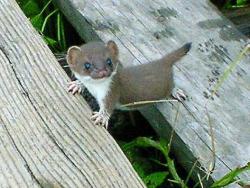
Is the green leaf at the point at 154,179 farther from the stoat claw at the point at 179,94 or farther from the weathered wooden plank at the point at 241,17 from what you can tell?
the weathered wooden plank at the point at 241,17

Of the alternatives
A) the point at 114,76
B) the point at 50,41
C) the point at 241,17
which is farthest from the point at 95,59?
the point at 241,17

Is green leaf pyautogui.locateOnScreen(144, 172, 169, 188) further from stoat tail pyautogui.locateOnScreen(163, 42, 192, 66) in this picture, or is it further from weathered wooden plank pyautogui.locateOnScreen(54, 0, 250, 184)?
stoat tail pyautogui.locateOnScreen(163, 42, 192, 66)

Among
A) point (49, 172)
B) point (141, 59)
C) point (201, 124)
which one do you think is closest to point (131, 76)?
point (141, 59)

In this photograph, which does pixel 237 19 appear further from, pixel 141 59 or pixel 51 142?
pixel 51 142

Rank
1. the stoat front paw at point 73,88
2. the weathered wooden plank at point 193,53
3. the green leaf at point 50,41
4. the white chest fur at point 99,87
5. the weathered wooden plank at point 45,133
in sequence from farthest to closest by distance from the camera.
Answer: the green leaf at point 50,41 < the white chest fur at point 99,87 < the weathered wooden plank at point 193,53 < the stoat front paw at point 73,88 < the weathered wooden plank at point 45,133

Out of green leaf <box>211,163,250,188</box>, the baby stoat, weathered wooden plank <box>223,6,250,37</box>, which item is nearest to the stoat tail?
the baby stoat

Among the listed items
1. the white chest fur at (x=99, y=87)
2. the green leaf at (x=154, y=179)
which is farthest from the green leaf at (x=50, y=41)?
the green leaf at (x=154, y=179)

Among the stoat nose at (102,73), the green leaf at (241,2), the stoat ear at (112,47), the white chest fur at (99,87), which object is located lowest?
the white chest fur at (99,87)
